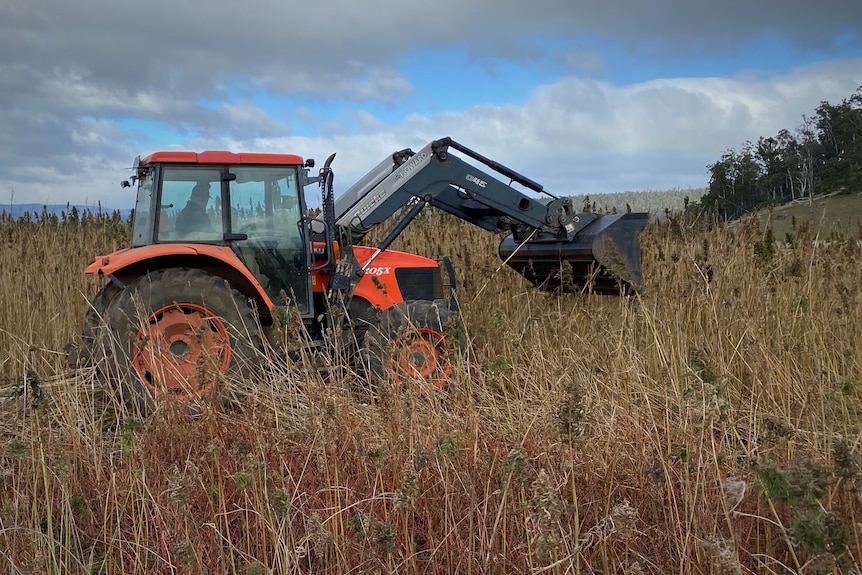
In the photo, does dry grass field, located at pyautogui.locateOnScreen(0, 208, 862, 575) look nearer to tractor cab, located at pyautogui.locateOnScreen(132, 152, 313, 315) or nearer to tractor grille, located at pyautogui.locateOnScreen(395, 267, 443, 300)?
tractor cab, located at pyautogui.locateOnScreen(132, 152, 313, 315)

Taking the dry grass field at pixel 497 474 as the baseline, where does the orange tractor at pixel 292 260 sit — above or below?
above

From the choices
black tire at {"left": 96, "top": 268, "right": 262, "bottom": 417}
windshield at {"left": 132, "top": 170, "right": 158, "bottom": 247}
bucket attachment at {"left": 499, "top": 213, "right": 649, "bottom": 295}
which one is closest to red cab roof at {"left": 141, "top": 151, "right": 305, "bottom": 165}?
windshield at {"left": 132, "top": 170, "right": 158, "bottom": 247}

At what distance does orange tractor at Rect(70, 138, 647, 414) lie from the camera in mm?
4977

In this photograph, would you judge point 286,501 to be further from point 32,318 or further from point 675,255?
point 32,318

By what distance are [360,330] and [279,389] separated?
1.44 meters

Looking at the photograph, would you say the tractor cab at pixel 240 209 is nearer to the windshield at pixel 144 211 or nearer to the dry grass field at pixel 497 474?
the windshield at pixel 144 211

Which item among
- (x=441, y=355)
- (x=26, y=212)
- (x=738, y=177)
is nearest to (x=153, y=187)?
(x=441, y=355)

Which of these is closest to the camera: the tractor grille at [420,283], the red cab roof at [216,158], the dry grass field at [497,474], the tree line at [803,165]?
the dry grass field at [497,474]

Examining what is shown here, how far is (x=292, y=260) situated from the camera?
19.0 feet

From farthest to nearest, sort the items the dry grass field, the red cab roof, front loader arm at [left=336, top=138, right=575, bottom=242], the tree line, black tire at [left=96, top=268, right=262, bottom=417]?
the tree line → front loader arm at [left=336, top=138, right=575, bottom=242] → the red cab roof → black tire at [left=96, top=268, right=262, bottom=417] → the dry grass field

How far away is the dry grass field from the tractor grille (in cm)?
128

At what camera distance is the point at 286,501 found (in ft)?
7.69

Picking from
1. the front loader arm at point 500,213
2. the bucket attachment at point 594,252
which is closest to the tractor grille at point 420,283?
the front loader arm at point 500,213

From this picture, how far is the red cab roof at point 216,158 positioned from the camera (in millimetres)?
5527
